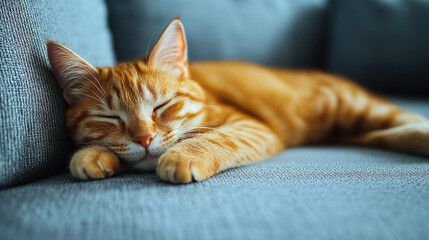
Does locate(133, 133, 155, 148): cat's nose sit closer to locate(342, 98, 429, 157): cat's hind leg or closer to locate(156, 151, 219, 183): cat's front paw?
locate(156, 151, 219, 183): cat's front paw

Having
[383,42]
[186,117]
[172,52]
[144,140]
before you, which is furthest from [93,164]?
[383,42]

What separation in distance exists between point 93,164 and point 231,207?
45 centimetres

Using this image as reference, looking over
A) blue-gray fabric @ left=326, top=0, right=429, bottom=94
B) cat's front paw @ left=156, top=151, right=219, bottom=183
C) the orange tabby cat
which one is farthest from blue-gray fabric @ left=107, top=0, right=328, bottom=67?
cat's front paw @ left=156, top=151, right=219, bottom=183

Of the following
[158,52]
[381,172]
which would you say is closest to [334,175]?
[381,172]

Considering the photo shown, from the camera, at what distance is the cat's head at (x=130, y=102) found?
1.03 metres

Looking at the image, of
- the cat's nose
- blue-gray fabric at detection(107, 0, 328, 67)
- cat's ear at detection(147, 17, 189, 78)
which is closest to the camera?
the cat's nose

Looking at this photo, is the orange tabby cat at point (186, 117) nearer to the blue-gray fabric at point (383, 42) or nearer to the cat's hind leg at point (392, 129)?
the cat's hind leg at point (392, 129)

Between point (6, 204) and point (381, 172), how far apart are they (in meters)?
1.06

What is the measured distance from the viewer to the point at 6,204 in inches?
30.3

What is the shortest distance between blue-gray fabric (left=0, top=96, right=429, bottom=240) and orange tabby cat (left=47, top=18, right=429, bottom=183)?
7 centimetres

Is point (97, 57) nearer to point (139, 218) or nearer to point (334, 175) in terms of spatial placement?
point (139, 218)

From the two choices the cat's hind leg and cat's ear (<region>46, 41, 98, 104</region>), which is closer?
cat's ear (<region>46, 41, 98, 104</region>)

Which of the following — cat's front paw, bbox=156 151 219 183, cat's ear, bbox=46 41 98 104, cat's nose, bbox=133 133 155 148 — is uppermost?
cat's ear, bbox=46 41 98 104

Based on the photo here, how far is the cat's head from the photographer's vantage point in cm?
103
